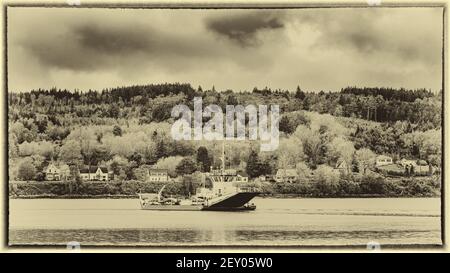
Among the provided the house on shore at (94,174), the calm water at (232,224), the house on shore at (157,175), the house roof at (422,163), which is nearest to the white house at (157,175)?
the house on shore at (157,175)

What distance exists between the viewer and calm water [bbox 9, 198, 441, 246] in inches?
324

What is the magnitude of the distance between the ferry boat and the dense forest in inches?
4.8

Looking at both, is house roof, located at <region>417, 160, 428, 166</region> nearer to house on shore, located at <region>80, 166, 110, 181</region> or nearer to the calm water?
the calm water

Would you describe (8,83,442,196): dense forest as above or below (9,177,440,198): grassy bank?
above

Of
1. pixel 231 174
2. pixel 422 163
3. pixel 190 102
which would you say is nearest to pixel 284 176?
pixel 231 174

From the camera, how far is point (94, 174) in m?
8.41

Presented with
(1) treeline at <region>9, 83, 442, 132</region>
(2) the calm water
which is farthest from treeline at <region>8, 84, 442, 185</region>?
(2) the calm water

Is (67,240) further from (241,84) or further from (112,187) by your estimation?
(241,84)

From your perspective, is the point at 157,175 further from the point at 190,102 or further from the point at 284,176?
the point at 284,176

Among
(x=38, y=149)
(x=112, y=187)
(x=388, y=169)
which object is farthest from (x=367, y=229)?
(x=38, y=149)

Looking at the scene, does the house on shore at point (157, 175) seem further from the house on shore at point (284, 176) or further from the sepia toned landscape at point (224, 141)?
the house on shore at point (284, 176)

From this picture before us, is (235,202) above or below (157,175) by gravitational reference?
below
